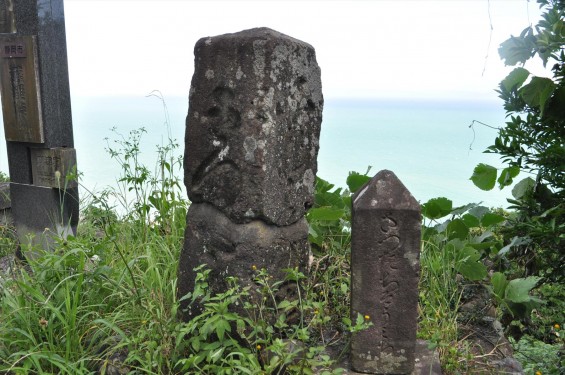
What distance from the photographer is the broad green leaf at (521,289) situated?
149 inches

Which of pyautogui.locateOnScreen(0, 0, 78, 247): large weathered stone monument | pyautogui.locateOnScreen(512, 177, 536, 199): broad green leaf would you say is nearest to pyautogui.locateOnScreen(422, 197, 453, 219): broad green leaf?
pyautogui.locateOnScreen(512, 177, 536, 199): broad green leaf

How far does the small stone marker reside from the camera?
112 inches

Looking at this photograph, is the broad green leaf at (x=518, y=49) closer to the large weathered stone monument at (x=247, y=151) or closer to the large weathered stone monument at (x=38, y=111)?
the large weathered stone monument at (x=247, y=151)

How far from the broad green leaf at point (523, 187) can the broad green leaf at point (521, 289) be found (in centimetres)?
56

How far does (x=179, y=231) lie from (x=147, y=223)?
387mm

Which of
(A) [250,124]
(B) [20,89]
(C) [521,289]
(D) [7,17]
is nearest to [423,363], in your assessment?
(C) [521,289]

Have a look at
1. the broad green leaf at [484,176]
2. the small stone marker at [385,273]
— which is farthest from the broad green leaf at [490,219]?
the small stone marker at [385,273]

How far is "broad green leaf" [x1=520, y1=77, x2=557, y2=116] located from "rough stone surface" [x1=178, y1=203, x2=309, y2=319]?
1405mm

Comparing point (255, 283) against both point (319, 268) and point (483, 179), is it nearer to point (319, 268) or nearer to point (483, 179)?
point (319, 268)

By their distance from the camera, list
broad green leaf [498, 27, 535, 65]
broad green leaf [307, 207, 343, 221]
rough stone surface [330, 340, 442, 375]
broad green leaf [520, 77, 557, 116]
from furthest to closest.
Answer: broad green leaf [307, 207, 343, 221] < broad green leaf [498, 27, 535, 65] < rough stone surface [330, 340, 442, 375] < broad green leaf [520, 77, 557, 116]

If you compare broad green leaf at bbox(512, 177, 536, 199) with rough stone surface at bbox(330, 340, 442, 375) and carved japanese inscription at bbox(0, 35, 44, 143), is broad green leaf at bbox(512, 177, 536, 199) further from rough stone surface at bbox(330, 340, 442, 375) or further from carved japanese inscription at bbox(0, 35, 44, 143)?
carved japanese inscription at bbox(0, 35, 44, 143)

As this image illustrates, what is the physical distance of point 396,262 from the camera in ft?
9.48

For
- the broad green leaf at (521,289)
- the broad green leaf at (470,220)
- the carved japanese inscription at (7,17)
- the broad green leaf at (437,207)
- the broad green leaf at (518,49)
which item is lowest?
the broad green leaf at (521,289)

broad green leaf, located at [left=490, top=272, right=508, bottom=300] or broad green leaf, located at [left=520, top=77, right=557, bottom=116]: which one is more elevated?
broad green leaf, located at [left=520, top=77, right=557, bottom=116]
